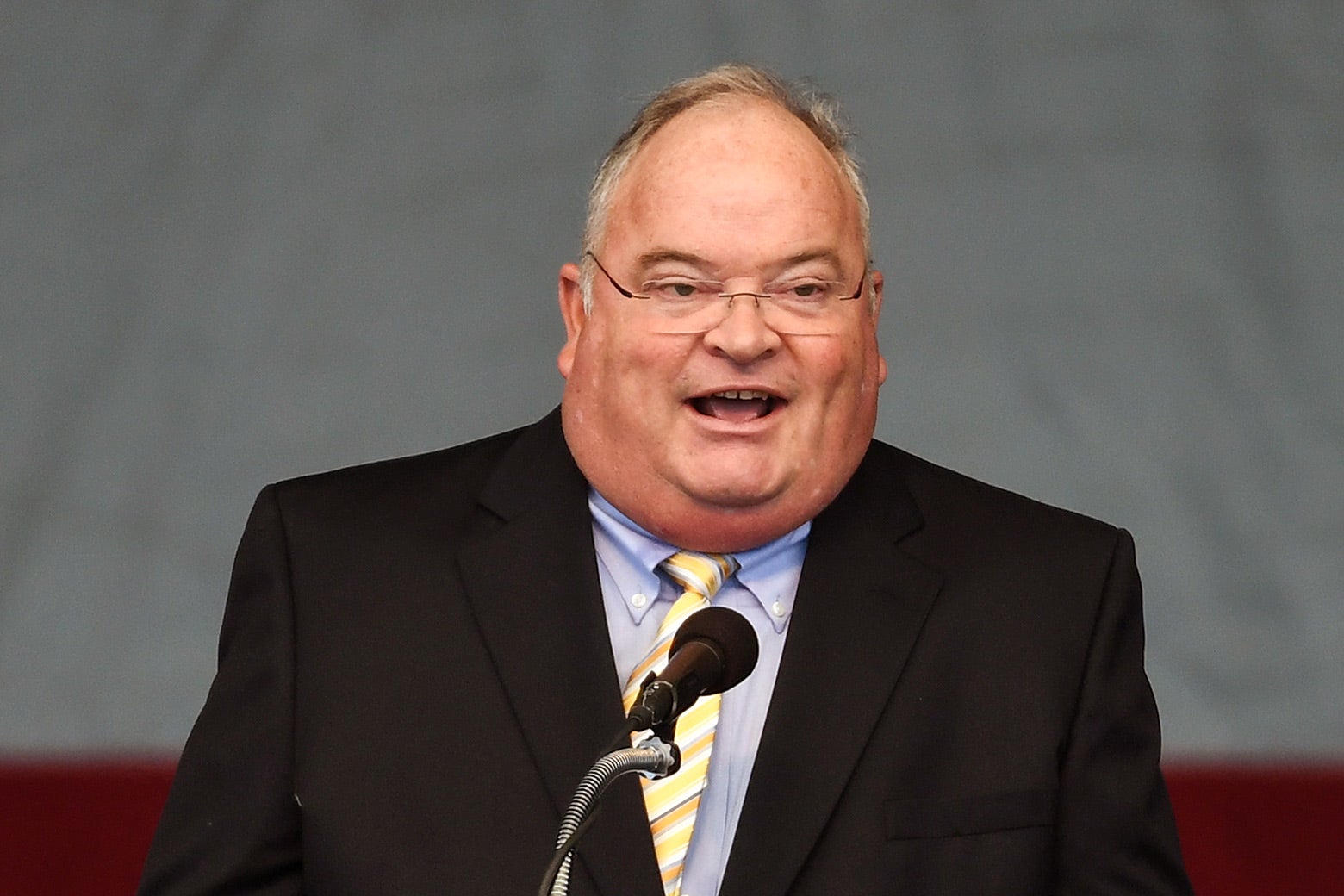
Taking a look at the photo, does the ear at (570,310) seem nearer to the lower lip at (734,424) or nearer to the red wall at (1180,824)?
the lower lip at (734,424)

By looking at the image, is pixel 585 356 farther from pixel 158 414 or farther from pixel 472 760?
pixel 158 414

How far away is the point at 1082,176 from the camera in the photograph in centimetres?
347

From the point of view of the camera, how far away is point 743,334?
6.88ft

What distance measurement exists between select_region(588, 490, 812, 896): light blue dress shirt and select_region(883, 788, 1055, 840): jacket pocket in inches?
6.7

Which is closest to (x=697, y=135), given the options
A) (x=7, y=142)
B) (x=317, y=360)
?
(x=317, y=360)

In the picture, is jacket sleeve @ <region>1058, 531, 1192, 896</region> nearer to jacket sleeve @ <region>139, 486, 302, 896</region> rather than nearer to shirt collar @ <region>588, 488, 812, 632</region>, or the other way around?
shirt collar @ <region>588, 488, 812, 632</region>

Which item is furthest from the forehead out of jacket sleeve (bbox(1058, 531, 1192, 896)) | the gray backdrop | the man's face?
the gray backdrop

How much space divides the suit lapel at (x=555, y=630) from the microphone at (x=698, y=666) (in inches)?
15.4

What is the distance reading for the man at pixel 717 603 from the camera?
2.11 m

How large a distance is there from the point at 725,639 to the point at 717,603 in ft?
1.82

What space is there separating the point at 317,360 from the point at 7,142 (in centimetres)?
67

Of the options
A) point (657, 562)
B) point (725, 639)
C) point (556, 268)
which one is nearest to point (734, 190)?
point (657, 562)

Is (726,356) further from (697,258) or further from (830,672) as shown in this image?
(830,672)

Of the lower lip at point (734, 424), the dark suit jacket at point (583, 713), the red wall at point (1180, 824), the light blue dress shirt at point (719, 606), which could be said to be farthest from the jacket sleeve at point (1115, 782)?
the red wall at point (1180, 824)
